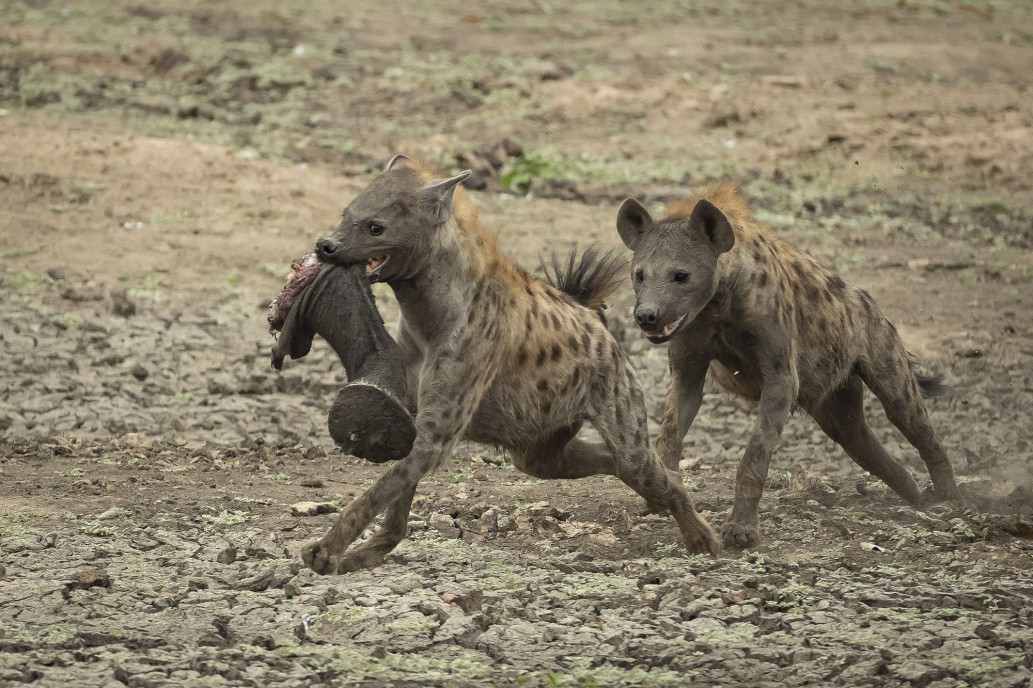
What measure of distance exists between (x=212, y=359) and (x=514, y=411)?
11.1 feet

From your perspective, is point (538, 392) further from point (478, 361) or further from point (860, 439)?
point (860, 439)

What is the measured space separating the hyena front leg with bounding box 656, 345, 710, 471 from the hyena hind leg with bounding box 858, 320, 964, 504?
2.83ft

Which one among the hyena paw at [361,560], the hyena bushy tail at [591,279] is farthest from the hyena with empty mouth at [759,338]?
the hyena paw at [361,560]

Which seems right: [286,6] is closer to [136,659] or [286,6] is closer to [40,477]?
[40,477]

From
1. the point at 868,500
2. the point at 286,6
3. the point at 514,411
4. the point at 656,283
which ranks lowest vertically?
the point at 868,500

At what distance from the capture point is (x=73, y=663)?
404 centimetres

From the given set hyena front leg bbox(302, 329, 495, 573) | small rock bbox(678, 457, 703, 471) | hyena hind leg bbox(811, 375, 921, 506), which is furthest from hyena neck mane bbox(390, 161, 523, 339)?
small rock bbox(678, 457, 703, 471)

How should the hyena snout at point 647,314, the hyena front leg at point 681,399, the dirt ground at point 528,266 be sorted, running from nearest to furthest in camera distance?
the dirt ground at point 528,266, the hyena snout at point 647,314, the hyena front leg at point 681,399

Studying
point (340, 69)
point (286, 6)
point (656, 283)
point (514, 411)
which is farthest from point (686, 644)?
point (286, 6)

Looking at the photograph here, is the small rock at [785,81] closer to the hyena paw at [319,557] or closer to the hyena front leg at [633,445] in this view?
the hyena front leg at [633,445]

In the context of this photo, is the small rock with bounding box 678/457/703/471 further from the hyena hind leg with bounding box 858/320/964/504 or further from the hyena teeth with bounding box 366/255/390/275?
the hyena teeth with bounding box 366/255/390/275

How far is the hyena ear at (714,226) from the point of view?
553 cm

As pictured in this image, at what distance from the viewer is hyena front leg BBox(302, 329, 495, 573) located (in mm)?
4680

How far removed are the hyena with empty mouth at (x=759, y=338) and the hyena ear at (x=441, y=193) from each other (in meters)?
0.96
